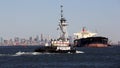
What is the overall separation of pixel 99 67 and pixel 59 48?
52025 mm

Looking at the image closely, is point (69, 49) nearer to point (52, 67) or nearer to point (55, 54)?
point (55, 54)

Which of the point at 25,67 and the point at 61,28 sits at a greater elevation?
the point at 61,28

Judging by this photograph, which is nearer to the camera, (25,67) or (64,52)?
(25,67)

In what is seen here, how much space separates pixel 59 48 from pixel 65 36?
6485 millimetres

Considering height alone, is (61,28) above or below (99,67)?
above

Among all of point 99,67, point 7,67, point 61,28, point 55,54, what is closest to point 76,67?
point 99,67

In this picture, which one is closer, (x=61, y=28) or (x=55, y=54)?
(x=55, y=54)

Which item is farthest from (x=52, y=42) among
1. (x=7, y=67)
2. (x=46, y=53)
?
(x=7, y=67)

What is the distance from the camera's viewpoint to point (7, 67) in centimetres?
8344

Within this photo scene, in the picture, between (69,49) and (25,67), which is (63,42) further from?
(25,67)


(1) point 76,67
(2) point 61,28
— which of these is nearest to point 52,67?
(1) point 76,67

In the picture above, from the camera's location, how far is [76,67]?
83125 mm

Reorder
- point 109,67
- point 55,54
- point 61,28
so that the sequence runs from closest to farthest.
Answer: point 109,67 < point 55,54 < point 61,28

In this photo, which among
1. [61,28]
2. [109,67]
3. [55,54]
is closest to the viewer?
[109,67]
